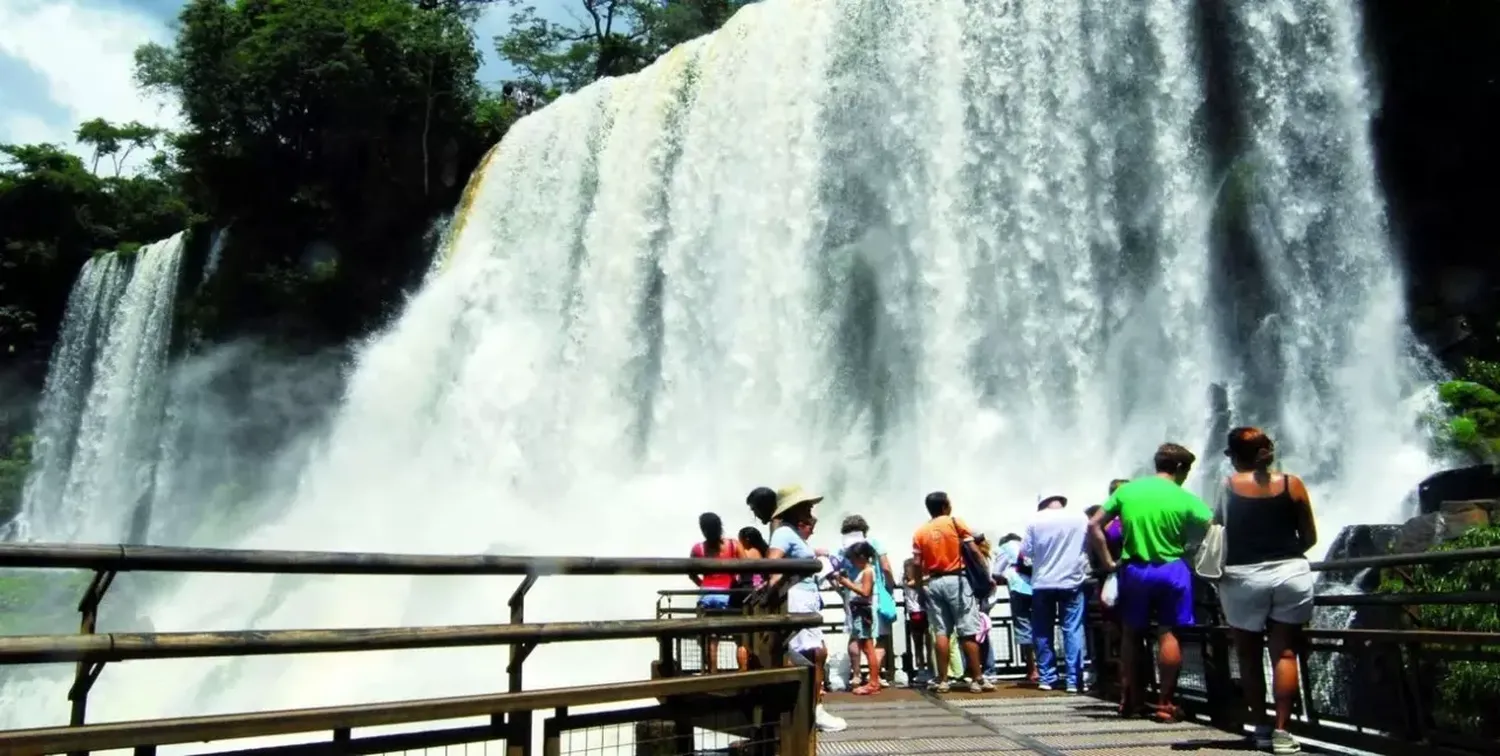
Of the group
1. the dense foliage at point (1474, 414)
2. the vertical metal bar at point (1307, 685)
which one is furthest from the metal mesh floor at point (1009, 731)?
the dense foliage at point (1474, 414)

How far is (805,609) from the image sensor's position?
24.3 ft

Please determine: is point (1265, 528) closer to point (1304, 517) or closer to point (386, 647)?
point (1304, 517)

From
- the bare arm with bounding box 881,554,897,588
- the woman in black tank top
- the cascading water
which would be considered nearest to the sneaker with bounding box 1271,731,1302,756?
the woman in black tank top

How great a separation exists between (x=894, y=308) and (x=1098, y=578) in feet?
41.3

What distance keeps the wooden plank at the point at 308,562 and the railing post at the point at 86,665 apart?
6 cm

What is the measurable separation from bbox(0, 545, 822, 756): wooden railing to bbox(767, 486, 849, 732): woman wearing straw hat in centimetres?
167

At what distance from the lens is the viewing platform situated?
334cm

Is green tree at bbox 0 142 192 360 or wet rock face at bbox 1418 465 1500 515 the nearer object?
wet rock face at bbox 1418 465 1500 515

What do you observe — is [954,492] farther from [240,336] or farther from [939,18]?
[240,336]

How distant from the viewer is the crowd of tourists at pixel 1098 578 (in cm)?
588

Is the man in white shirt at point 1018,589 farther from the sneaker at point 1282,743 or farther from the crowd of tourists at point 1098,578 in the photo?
the sneaker at point 1282,743

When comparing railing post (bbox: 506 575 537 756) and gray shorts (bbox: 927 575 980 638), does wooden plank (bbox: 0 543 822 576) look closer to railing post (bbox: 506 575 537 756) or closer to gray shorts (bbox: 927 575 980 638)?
railing post (bbox: 506 575 537 756)

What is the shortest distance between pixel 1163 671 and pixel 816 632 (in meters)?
1.95

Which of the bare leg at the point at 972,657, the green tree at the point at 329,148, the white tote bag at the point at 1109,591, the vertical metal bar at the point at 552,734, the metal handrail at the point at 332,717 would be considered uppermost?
the green tree at the point at 329,148
